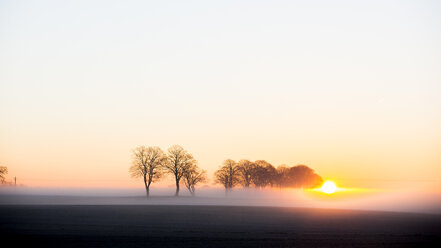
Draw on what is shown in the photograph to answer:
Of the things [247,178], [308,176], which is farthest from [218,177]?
[308,176]

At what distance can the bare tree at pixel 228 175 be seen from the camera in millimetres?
148125

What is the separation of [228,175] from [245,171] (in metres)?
6.75

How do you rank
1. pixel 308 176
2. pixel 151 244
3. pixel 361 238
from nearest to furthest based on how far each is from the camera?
pixel 151 244
pixel 361 238
pixel 308 176

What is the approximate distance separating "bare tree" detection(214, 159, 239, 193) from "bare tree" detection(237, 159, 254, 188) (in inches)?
62.4

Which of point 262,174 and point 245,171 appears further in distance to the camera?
point 262,174

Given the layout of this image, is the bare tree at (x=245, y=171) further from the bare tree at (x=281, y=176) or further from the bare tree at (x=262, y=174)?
the bare tree at (x=281, y=176)

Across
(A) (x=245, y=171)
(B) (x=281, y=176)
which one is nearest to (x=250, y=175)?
(A) (x=245, y=171)

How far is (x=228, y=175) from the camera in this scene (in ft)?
490

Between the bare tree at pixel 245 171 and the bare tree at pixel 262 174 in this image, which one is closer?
the bare tree at pixel 245 171

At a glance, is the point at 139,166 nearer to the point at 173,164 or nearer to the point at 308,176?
the point at 173,164

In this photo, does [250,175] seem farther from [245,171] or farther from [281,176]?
[281,176]

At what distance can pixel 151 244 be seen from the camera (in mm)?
24500

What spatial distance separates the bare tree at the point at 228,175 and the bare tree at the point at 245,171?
1586mm

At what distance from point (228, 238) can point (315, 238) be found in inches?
227
